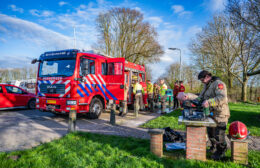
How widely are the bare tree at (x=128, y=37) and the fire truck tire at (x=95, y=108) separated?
17.3 metres

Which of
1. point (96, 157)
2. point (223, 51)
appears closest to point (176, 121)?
point (96, 157)

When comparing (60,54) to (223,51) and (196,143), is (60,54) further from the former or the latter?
(223,51)

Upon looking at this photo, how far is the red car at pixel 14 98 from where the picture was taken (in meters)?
10.3

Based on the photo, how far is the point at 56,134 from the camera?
5.72 m

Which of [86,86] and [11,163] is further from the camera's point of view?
[86,86]

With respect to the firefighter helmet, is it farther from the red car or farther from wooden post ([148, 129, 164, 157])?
the red car

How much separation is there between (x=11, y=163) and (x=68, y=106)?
388 cm

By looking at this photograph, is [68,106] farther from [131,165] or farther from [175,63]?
[175,63]

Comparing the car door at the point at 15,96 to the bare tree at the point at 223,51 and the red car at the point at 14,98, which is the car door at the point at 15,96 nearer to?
the red car at the point at 14,98

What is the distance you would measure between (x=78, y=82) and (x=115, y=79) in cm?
220

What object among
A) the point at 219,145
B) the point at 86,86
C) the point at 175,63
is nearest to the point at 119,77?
the point at 86,86

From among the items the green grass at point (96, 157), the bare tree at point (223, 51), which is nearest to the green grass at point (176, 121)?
the green grass at point (96, 157)

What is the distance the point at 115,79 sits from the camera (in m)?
9.17

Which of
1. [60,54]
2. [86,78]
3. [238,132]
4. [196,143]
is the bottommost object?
[196,143]
